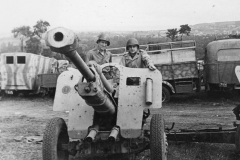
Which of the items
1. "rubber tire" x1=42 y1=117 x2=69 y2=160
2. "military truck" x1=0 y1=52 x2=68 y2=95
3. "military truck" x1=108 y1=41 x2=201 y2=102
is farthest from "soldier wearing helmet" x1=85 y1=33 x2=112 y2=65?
"military truck" x1=0 y1=52 x2=68 y2=95

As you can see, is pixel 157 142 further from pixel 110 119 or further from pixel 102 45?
pixel 102 45

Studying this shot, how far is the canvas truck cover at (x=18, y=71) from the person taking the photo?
15.3m

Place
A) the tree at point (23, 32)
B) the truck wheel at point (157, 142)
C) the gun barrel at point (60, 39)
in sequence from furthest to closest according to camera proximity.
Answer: the tree at point (23, 32) → the truck wheel at point (157, 142) → the gun barrel at point (60, 39)

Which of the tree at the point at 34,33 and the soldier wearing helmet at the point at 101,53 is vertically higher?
the tree at the point at 34,33

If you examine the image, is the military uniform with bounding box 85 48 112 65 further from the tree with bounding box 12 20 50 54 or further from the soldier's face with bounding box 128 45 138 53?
the tree with bounding box 12 20 50 54

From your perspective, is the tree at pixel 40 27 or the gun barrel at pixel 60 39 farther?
the tree at pixel 40 27

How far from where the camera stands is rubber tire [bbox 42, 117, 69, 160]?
4246mm

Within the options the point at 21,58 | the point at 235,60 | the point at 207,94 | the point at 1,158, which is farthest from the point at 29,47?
the point at 1,158

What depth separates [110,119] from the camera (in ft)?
16.0

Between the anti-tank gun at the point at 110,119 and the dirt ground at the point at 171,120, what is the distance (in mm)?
979

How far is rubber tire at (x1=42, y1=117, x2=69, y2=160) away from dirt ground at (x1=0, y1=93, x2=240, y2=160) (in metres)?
0.97

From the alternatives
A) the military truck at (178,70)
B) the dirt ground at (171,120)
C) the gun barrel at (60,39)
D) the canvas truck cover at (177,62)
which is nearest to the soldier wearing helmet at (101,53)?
the dirt ground at (171,120)

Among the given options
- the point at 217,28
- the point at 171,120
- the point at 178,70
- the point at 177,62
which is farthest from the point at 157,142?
the point at 217,28

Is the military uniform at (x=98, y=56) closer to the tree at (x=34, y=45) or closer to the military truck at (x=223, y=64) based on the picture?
the military truck at (x=223, y=64)
